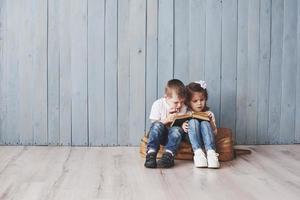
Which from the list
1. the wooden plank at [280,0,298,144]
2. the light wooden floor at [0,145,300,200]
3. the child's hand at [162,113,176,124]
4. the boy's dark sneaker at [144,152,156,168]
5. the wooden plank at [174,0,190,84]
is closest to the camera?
the light wooden floor at [0,145,300,200]

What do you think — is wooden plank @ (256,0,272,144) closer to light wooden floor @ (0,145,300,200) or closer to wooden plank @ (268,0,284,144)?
wooden plank @ (268,0,284,144)

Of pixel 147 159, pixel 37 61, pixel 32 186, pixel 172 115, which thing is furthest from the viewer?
pixel 37 61

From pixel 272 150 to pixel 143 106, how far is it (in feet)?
3.20

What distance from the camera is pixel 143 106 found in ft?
11.8

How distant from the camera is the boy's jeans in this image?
10.1 feet

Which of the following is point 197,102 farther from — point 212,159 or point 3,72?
point 3,72

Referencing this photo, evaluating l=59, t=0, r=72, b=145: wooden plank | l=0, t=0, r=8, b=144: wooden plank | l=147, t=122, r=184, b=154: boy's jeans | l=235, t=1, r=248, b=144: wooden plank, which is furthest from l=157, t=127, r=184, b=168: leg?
l=0, t=0, r=8, b=144: wooden plank

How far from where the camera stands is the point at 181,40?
3615 millimetres

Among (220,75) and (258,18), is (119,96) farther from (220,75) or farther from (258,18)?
(258,18)

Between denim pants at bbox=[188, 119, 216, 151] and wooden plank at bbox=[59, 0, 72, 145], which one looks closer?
denim pants at bbox=[188, 119, 216, 151]

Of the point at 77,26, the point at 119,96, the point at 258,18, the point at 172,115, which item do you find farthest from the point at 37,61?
the point at 258,18

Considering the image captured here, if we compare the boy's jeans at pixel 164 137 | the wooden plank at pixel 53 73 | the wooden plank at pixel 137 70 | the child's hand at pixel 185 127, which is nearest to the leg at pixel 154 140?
the boy's jeans at pixel 164 137

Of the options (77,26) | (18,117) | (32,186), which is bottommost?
(32,186)

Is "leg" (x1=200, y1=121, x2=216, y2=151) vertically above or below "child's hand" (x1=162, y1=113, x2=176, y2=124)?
below
